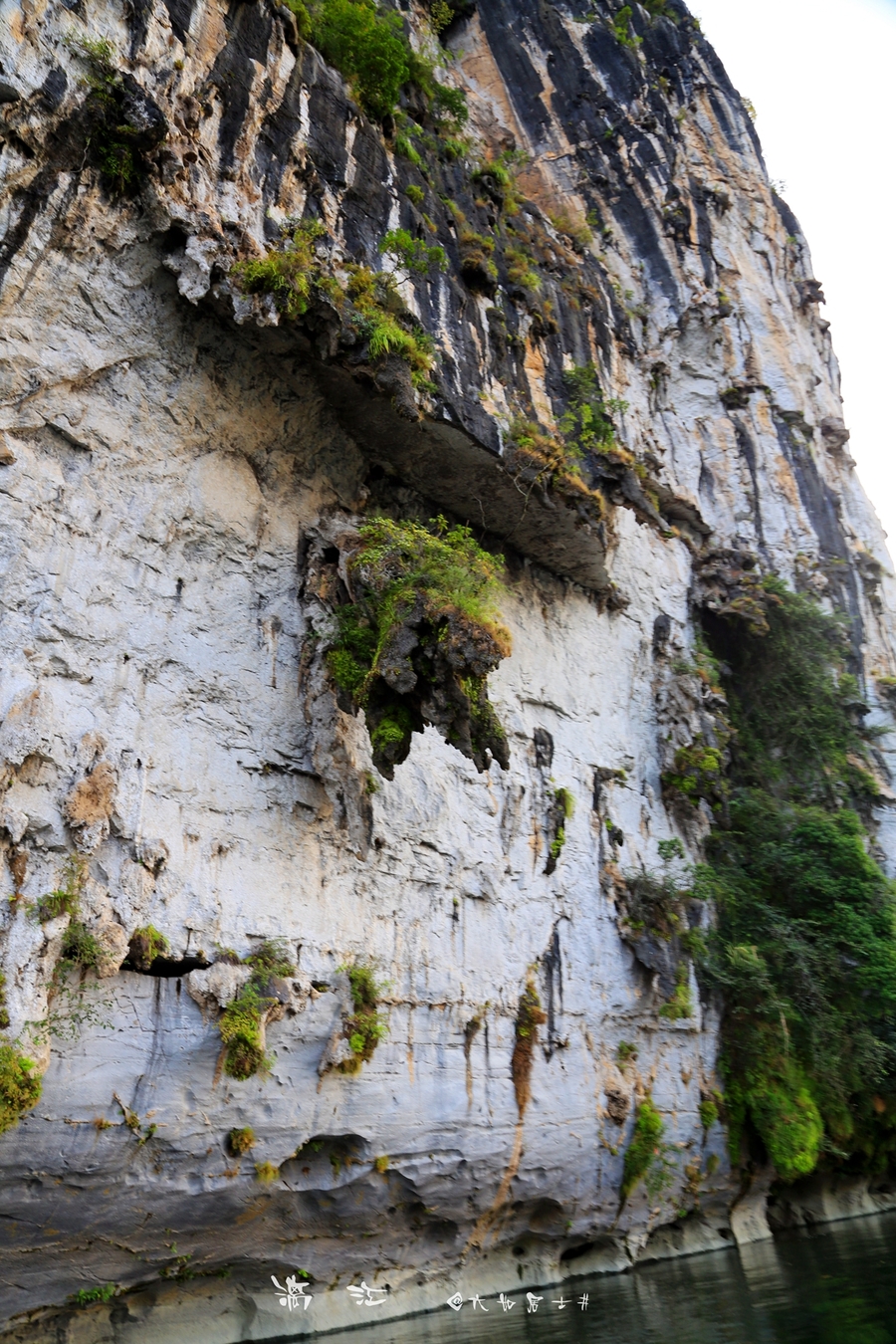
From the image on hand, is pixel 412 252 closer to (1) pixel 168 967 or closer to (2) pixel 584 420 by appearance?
(2) pixel 584 420

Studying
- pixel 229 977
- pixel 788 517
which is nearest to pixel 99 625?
pixel 229 977

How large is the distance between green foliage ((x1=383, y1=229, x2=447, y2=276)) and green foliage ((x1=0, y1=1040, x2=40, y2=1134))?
1071 cm

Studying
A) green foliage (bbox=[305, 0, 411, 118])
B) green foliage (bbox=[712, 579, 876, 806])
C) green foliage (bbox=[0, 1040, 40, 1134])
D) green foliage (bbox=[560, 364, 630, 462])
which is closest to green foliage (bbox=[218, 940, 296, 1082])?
green foliage (bbox=[0, 1040, 40, 1134])

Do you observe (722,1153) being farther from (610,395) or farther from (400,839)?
(610,395)

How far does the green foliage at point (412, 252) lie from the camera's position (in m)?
12.4

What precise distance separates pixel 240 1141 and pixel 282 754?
4.06 metres

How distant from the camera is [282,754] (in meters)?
10.5

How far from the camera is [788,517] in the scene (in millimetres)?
19984

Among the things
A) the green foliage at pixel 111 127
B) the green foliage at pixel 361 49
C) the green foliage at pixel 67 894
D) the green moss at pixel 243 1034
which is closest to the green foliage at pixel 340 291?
the green foliage at pixel 111 127

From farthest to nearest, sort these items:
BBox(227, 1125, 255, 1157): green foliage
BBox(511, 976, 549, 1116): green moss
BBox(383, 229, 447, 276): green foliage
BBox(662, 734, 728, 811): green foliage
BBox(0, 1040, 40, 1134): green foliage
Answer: BBox(662, 734, 728, 811): green foliage
BBox(383, 229, 447, 276): green foliage
BBox(511, 976, 549, 1116): green moss
BBox(227, 1125, 255, 1157): green foliage
BBox(0, 1040, 40, 1134): green foliage

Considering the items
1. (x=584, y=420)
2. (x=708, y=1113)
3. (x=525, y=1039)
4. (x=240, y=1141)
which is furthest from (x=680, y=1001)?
(x=584, y=420)

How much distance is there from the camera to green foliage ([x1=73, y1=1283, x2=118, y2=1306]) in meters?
8.25

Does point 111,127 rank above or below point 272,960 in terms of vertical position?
above

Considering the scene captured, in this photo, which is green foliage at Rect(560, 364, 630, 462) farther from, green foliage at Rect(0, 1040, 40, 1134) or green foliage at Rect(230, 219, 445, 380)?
green foliage at Rect(0, 1040, 40, 1134)
